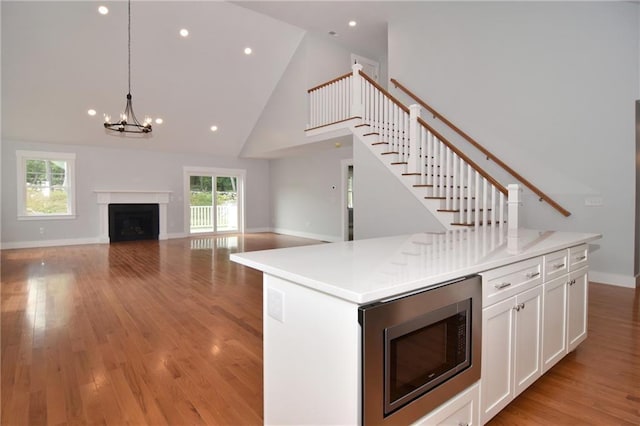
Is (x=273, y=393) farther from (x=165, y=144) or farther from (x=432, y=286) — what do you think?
(x=165, y=144)

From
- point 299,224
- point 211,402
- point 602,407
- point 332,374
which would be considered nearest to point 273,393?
point 332,374

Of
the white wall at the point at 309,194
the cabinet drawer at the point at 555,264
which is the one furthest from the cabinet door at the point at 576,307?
the white wall at the point at 309,194

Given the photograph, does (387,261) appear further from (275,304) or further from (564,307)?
(564,307)

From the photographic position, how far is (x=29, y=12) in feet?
18.5

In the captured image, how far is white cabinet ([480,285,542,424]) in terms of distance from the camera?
162 centimetres

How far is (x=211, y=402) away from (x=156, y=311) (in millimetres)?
1889

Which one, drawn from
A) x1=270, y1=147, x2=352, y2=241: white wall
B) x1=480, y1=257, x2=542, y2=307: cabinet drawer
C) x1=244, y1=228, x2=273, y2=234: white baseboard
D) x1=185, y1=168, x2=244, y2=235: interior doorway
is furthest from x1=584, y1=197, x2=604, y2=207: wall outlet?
x1=185, y1=168, x2=244, y2=235: interior doorway

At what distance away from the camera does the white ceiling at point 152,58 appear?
238 inches

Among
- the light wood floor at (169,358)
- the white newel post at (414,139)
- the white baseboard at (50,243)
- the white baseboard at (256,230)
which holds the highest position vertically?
the white newel post at (414,139)

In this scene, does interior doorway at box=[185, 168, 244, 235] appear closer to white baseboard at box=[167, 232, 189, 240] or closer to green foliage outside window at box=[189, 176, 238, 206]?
green foliage outside window at box=[189, 176, 238, 206]

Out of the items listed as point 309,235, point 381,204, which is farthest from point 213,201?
point 381,204

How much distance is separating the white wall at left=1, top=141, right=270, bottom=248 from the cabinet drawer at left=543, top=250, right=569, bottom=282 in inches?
378

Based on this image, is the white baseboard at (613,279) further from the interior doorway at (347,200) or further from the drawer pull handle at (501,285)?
the interior doorway at (347,200)

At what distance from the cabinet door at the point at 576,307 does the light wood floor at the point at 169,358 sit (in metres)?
0.16
